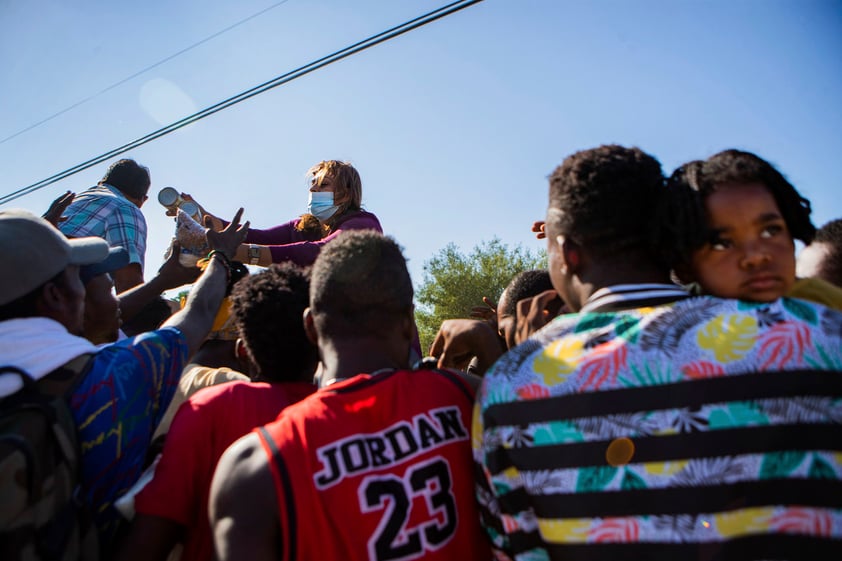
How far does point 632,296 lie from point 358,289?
0.82 metres

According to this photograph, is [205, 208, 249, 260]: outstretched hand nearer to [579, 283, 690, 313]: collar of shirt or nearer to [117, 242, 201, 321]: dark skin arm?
[117, 242, 201, 321]: dark skin arm

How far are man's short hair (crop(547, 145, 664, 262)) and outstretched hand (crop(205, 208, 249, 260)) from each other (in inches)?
69.1

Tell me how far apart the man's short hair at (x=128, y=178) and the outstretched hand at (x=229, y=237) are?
288cm

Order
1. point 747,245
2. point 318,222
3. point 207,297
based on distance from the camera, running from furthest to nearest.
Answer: point 318,222 → point 207,297 → point 747,245

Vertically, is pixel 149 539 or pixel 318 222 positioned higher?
pixel 318 222

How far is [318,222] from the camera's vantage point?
4.25 m

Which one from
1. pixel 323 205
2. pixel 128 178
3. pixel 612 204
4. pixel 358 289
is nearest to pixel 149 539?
pixel 358 289

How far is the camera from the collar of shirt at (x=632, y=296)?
1.62 metres

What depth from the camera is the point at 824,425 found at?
136 cm

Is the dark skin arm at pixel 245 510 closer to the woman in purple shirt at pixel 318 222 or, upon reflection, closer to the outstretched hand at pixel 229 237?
the outstretched hand at pixel 229 237

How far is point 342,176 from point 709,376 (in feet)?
10.1

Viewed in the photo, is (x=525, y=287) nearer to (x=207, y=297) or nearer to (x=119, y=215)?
(x=207, y=297)

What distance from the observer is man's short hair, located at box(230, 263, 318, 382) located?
229 centimetres

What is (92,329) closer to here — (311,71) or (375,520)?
(375,520)
